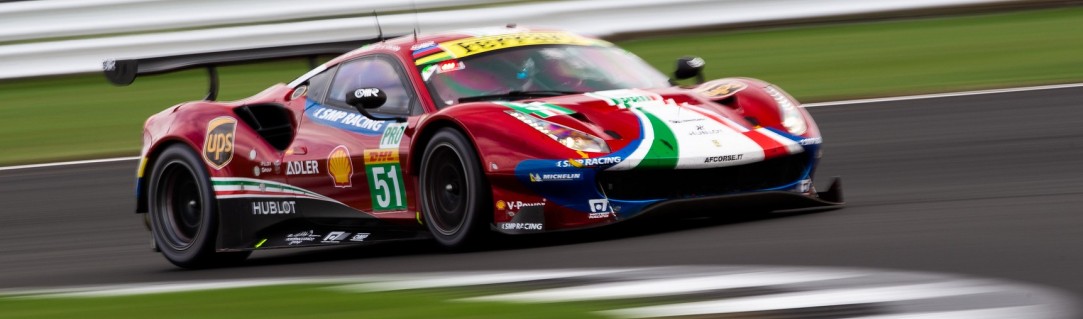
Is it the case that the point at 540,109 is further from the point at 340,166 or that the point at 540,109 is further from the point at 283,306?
the point at 283,306

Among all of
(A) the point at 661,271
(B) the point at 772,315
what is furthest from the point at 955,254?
(B) the point at 772,315

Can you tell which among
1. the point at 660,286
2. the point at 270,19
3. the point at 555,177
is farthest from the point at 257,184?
the point at 270,19

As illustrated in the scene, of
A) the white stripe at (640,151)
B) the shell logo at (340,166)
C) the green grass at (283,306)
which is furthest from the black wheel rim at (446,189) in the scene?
the green grass at (283,306)

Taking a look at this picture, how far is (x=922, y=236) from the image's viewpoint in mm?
6441

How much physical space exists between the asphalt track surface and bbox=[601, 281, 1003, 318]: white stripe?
0.27 metres

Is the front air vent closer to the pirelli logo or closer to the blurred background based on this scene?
the blurred background

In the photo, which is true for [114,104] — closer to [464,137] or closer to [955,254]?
[464,137]

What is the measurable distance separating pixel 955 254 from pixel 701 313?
4.50ft

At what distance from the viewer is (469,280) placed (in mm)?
6129

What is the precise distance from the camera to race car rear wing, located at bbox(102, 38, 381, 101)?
886cm

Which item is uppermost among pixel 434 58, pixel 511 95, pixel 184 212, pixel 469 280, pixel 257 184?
pixel 434 58

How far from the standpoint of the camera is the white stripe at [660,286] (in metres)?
5.36

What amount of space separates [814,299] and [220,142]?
14.6 ft

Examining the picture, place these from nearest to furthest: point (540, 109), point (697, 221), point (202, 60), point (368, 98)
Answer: point (540, 109) < point (368, 98) < point (697, 221) < point (202, 60)
